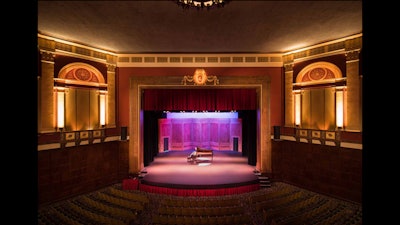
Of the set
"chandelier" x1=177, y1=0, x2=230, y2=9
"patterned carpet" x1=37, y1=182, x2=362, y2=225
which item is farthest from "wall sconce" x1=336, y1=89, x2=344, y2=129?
"chandelier" x1=177, y1=0, x2=230, y2=9

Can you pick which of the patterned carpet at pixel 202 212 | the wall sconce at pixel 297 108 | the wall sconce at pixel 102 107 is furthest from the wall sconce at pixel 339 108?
the wall sconce at pixel 102 107

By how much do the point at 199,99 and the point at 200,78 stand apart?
3.71 feet

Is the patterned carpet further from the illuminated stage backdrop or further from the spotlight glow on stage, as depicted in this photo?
the spotlight glow on stage

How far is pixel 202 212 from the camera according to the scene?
24.5ft

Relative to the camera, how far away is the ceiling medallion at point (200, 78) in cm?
1203

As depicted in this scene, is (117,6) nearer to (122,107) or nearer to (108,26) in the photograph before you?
(108,26)

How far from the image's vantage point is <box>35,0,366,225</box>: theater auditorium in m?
7.48

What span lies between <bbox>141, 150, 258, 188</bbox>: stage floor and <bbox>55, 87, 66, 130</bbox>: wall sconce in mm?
4119

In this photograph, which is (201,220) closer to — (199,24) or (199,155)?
(199,24)

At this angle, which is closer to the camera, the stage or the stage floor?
the stage

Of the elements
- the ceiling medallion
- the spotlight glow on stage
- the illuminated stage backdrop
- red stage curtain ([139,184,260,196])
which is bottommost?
red stage curtain ([139,184,260,196])

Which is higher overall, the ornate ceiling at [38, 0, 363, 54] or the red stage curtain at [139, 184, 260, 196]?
the ornate ceiling at [38, 0, 363, 54]

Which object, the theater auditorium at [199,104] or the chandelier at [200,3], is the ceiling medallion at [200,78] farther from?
the chandelier at [200,3]

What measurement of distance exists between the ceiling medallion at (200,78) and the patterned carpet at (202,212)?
552cm
